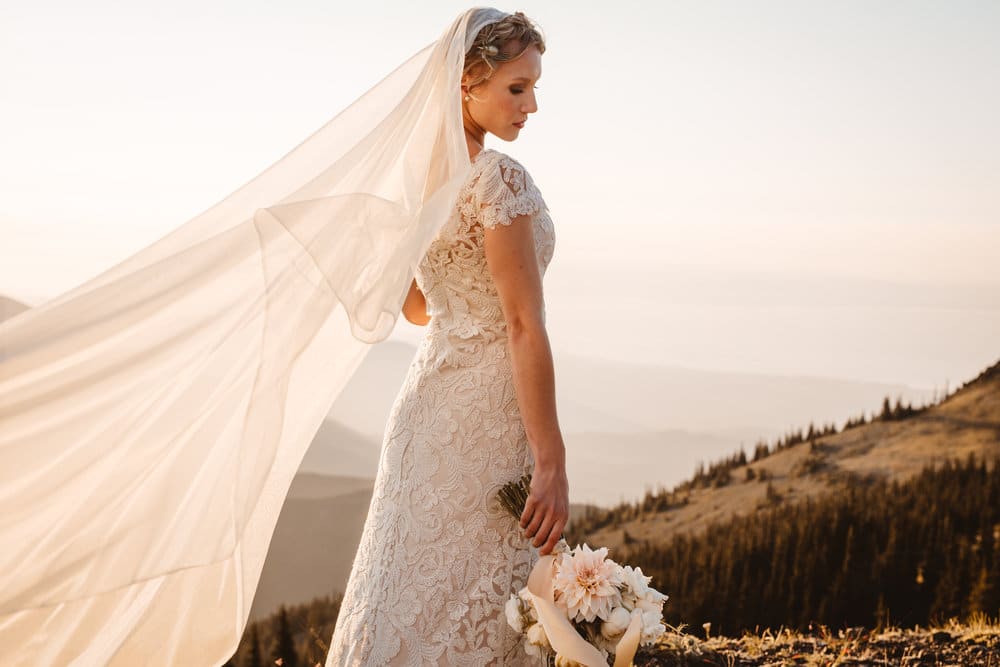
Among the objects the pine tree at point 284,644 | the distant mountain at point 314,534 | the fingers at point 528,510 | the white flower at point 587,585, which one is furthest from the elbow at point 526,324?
the distant mountain at point 314,534

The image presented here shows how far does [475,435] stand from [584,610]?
57cm

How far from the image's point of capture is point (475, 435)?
8.16ft

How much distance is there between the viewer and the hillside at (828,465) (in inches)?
341

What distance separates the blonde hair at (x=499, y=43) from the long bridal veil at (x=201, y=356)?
36mm

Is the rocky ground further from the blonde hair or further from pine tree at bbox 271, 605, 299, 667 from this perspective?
the blonde hair

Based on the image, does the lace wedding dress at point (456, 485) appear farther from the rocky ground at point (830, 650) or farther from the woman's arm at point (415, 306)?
the rocky ground at point (830, 650)

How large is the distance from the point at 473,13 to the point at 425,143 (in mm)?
396

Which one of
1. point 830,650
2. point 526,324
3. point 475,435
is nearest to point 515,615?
point 475,435

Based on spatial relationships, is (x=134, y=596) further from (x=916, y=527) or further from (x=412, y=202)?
(x=916, y=527)

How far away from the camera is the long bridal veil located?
230cm

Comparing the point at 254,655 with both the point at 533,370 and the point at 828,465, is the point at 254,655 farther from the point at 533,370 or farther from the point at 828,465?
the point at 828,465

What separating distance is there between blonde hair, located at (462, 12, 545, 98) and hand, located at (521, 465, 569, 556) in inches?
45.1

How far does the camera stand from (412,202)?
245 centimetres

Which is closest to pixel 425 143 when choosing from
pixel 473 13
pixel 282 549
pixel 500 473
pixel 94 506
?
pixel 473 13
